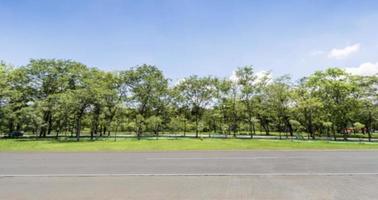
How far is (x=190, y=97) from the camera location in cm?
4469

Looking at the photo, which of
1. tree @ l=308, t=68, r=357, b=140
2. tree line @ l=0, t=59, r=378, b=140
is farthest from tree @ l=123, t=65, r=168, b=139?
tree @ l=308, t=68, r=357, b=140

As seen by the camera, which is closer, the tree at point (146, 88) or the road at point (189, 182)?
the road at point (189, 182)

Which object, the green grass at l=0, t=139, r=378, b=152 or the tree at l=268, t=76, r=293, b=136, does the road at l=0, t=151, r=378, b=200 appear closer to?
the green grass at l=0, t=139, r=378, b=152

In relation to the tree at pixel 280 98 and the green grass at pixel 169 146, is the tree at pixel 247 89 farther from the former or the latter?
the green grass at pixel 169 146

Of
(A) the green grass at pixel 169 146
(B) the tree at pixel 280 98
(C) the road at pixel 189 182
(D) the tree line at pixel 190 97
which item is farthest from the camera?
(B) the tree at pixel 280 98

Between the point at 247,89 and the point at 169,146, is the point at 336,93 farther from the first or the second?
the point at 169,146

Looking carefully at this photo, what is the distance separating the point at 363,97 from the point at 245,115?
55.6ft

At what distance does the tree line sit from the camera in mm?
40625

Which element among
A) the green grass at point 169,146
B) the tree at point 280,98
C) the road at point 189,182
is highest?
the tree at point 280,98

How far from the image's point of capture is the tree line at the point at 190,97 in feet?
133

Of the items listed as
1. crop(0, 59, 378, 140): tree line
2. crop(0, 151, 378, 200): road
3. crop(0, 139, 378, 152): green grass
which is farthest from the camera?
crop(0, 59, 378, 140): tree line

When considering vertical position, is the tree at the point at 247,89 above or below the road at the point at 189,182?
above

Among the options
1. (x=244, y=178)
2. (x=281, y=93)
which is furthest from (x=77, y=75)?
(x=244, y=178)

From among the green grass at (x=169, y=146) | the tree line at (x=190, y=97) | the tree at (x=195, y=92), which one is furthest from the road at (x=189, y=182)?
the tree at (x=195, y=92)
